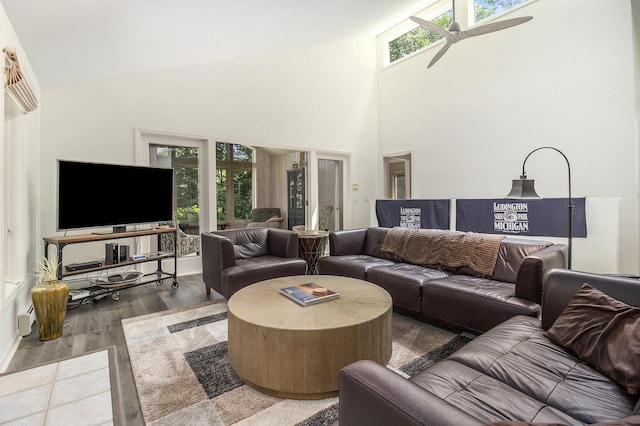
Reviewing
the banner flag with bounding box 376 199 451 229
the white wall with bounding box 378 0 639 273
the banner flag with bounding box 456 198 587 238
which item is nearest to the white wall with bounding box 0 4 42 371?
the banner flag with bounding box 376 199 451 229

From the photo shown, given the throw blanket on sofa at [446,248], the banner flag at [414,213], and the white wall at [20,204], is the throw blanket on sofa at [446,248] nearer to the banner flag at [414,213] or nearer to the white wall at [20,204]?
the banner flag at [414,213]

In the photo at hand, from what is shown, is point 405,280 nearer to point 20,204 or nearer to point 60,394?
point 60,394

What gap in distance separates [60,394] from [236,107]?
4141mm

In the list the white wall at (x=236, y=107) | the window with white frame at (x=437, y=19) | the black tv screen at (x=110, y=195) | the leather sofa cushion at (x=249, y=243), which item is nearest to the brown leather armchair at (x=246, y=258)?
the leather sofa cushion at (x=249, y=243)

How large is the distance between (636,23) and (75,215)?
664cm

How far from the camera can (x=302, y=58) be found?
5.58m

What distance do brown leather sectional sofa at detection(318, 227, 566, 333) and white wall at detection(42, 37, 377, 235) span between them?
2.78 metres

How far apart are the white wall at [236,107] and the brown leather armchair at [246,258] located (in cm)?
124

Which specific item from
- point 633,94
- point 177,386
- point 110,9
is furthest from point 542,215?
point 110,9

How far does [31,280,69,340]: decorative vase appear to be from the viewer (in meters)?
2.41

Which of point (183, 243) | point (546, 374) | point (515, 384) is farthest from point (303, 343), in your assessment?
point (183, 243)

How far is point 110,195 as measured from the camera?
3416 mm

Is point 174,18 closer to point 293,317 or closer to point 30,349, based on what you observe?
point 293,317

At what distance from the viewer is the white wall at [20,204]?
6.93ft
